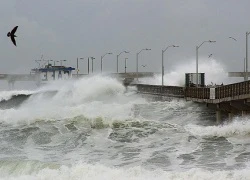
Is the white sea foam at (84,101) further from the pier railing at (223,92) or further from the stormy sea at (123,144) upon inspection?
the pier railing at (223,92)

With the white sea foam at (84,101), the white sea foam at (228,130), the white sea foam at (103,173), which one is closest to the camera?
the white sea foam at (103,173)

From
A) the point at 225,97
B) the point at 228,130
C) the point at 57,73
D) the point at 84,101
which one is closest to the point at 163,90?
the point at 84,101

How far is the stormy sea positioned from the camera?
21.5 meters

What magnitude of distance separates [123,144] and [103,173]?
848 centimetres

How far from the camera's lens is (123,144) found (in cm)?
2983

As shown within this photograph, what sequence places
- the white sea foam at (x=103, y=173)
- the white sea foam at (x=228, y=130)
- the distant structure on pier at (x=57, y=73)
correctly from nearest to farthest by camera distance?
the white sea foam at (x=103, y=173) → the white sea foam at (x=228, y=130) → the distant structure on pier at (x=57, y=73)

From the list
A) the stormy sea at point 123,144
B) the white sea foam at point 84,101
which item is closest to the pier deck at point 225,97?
the stormy sea at point 123,144

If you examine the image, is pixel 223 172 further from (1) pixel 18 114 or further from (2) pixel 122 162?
(1) pixel 18 114

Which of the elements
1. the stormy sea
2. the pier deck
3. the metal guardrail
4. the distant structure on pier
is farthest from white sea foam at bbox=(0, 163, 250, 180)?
the distant structure on pier

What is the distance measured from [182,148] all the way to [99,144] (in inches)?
222

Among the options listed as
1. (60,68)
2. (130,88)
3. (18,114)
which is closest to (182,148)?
(18,114)

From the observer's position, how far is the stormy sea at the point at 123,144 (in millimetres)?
21516

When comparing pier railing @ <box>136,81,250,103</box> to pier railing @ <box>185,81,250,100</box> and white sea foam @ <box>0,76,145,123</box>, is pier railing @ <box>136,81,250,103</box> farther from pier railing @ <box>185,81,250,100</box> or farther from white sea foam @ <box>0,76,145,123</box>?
white sea foam @ <box>0,76,145,123</box>

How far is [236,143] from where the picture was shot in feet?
90.1
